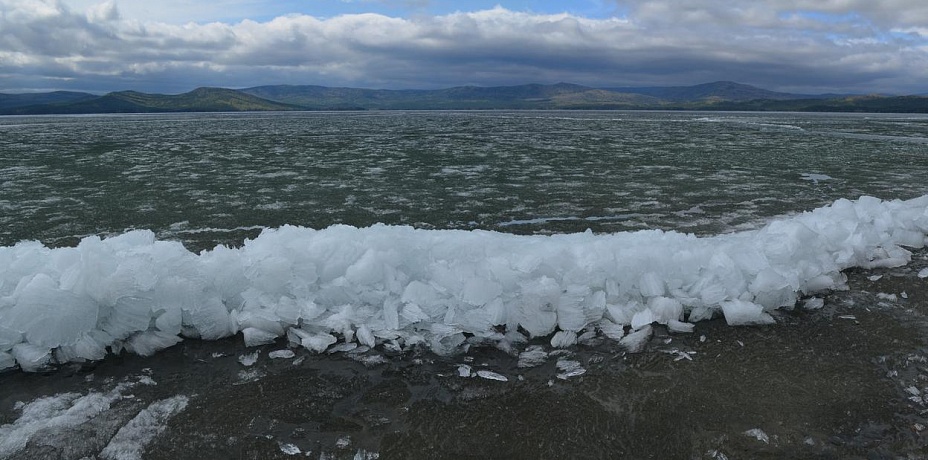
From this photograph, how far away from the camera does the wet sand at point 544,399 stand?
10.5ft

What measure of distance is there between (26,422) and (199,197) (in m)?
8.53

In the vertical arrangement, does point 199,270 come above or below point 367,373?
above

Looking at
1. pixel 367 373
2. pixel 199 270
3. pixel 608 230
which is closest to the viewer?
pixel 367 373

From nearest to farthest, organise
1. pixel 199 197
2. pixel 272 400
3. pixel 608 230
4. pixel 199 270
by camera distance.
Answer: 1. pixel 272 400
2. pixel 199 270
3. pixel 608 230
4. pixel 199 197

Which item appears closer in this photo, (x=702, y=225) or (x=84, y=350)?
(x=84, y=350)

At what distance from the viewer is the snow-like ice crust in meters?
4.39

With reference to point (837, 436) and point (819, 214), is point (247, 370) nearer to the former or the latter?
point (837, 436)

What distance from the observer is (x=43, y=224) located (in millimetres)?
8758

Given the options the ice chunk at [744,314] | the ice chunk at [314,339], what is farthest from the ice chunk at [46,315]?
the ice chunk at [744,314]

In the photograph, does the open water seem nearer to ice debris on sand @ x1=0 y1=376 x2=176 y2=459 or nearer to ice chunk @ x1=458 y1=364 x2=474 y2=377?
ice debris on sand @ x1=0 y1=376 x2=176 y2=459

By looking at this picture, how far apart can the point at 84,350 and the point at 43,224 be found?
598 cm

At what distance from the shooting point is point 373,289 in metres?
5.06

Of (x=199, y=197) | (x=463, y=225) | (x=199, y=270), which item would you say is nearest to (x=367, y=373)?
(x=199, y=270)

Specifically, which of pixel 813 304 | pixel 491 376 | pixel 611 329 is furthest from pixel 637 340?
pixel 813 304
